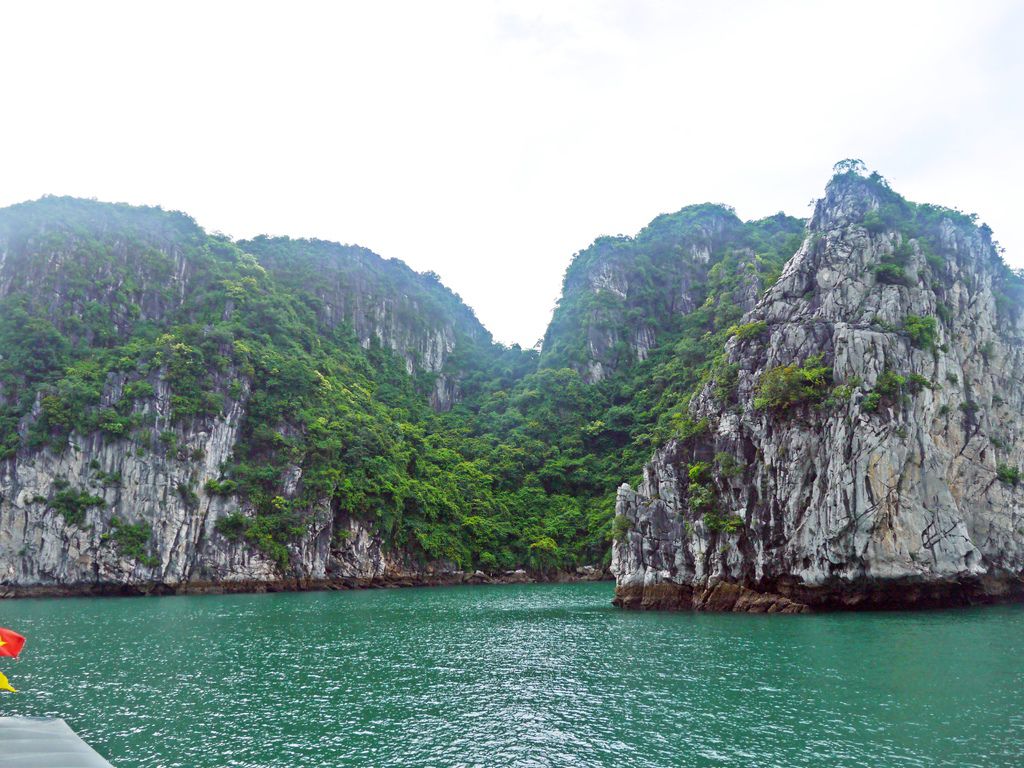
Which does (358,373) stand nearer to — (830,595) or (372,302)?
(372,302)

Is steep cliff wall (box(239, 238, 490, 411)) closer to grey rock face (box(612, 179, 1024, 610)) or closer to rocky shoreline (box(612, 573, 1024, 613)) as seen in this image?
grey rock face (box(612, 179, 1024, 610))

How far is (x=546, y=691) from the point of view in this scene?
21.2 m

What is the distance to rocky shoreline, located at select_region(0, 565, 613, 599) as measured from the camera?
2425 inches

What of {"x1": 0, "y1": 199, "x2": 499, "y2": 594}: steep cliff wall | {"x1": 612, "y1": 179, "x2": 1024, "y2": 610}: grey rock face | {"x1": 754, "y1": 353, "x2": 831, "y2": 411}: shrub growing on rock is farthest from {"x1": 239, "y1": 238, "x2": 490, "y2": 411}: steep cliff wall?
{"x1": 754, "y1": 353, "x2": 831, "y2": 411}: shrub growing on rock

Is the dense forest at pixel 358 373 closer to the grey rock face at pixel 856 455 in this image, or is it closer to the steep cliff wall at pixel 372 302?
the steep cliff wall at pixel 372 302

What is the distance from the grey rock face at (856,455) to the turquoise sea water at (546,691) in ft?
11.2

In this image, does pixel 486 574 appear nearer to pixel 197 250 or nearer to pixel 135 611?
pixel 135 611

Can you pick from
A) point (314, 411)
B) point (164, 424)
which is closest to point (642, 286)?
point (314, 411)

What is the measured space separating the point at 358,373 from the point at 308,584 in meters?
43.6

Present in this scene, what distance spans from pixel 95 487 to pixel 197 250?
45127mm

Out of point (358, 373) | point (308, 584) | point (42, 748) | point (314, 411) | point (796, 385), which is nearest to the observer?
point (42, 748)

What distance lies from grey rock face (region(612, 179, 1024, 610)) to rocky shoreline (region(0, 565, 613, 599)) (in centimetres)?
3560

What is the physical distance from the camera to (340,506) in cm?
7444

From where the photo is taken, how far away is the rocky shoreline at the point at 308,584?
61594 millimetres
